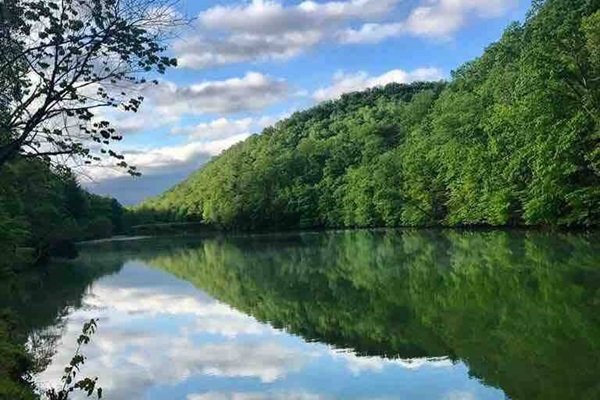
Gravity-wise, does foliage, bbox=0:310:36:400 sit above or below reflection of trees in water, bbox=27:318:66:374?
above

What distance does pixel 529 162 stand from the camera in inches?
1858

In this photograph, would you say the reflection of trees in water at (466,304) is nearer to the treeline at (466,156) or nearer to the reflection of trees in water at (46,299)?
the treeline at (466,156)

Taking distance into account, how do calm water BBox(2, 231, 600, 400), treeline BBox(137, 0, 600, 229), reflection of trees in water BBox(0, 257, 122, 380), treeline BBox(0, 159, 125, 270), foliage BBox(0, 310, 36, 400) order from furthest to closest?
treeline BBox(137, 0, 600, 229), reflection of trees in water BBox(0, 257, 122, 380), calm water BBox(2, 231, 600, 400), treeline BBox(0, 159, 125, 270), foliage BBox(0, 310, 36, 400)

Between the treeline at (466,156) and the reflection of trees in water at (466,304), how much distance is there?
20.8ft

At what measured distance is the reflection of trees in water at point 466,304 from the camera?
1279 centimetres

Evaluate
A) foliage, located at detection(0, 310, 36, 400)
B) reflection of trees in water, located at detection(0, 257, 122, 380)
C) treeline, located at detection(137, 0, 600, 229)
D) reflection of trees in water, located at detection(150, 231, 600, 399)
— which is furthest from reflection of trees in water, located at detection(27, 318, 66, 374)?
treeline, located at detection(137, 0, 600, 229)

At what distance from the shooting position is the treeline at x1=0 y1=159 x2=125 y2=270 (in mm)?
11789

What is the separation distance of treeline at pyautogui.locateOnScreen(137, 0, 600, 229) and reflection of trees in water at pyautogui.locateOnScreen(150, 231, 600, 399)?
6337 mm

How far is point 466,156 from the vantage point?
209ft

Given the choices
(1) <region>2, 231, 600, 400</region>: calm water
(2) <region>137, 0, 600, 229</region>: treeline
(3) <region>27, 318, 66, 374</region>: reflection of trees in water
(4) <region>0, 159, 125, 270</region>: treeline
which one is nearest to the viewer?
(4) <region>0, 159, 125, 270</region>: treeline

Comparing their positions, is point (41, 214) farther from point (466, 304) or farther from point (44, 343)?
point (466, 304)

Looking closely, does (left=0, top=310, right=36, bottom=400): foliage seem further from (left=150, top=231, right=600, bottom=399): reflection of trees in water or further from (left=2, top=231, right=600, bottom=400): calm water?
(left=150, top=231, right=600, bottom=399): reflection of trees in water

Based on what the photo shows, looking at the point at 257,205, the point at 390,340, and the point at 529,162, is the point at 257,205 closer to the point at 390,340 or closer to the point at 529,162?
the point at 529,162

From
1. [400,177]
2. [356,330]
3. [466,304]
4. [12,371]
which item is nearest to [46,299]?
[356,330]
